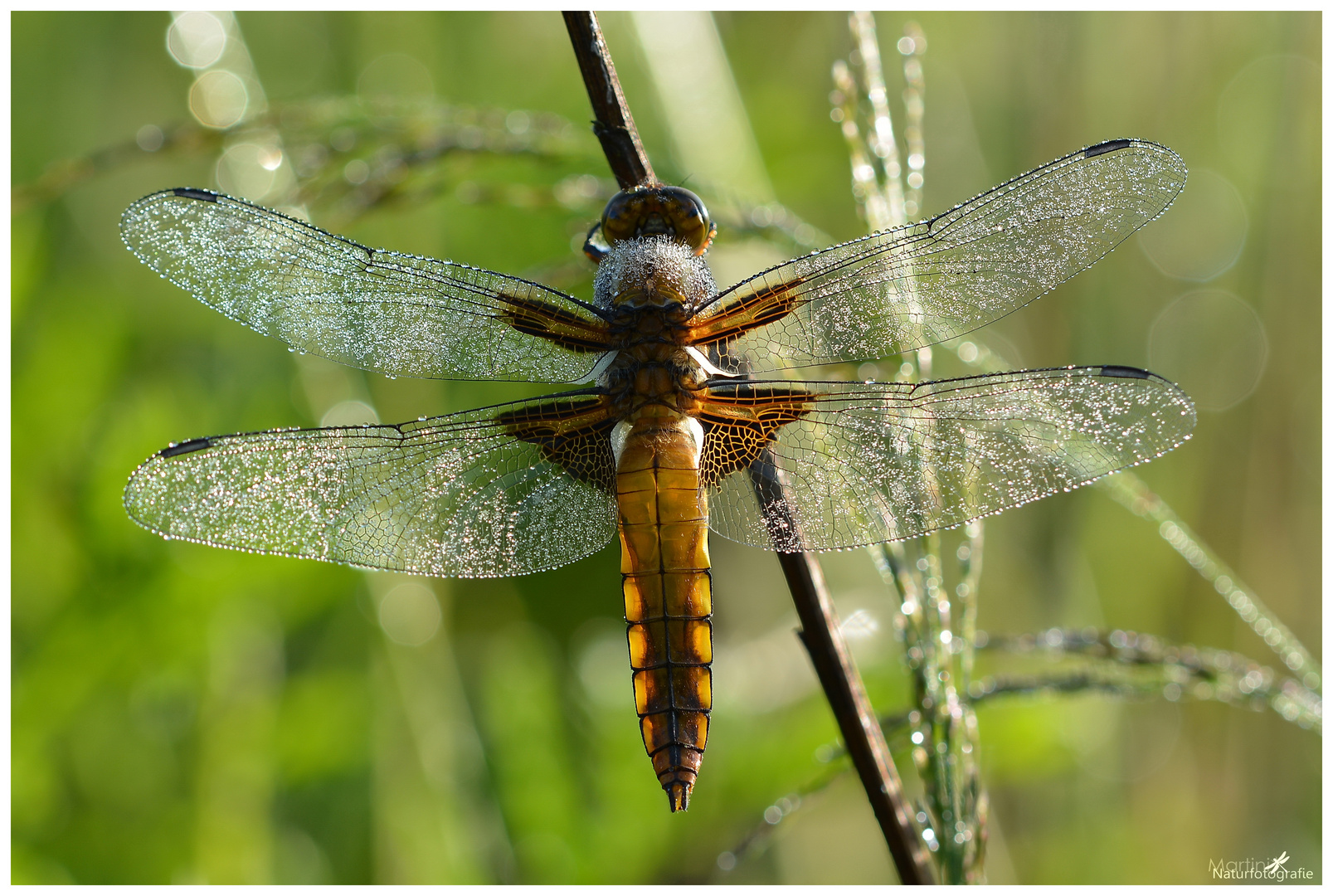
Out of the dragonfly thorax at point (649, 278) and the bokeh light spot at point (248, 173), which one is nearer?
the dragonfly thorax at point (649, 278)

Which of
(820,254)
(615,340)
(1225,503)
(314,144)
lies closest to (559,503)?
(615,340)

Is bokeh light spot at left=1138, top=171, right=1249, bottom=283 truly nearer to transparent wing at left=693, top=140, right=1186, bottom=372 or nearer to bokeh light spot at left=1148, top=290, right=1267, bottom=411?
bokeh light spot at left=1148, top=290, right=1267, bottom=411

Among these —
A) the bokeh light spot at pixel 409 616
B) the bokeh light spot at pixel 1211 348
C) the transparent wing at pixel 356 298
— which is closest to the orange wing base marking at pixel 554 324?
the transparent wing at pixel 356 298

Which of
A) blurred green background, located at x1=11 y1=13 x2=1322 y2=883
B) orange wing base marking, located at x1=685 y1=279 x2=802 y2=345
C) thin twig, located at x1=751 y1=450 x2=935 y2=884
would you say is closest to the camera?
thin twig, located at x1=751 y1=450 x2=935 y2=884

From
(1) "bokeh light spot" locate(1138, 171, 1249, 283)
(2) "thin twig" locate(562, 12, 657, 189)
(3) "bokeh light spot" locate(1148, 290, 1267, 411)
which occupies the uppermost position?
(1) "bokeh light spot" locate(1138, 171, 1249, 283)

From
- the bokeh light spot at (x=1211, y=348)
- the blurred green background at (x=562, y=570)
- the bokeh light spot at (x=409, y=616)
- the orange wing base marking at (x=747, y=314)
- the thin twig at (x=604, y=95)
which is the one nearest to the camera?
the thin twig at (x=604, y=95)

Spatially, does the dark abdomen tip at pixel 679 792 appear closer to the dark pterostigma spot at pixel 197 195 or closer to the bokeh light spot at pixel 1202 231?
the dark pterostigma spot at pixel 197 195

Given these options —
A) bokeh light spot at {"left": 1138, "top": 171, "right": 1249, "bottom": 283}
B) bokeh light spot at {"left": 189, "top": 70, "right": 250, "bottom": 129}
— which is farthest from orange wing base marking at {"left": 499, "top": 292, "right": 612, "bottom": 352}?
bokeh light spot at {"left": 1138, "top": 171, "right": 1249, "bottom": 283}
